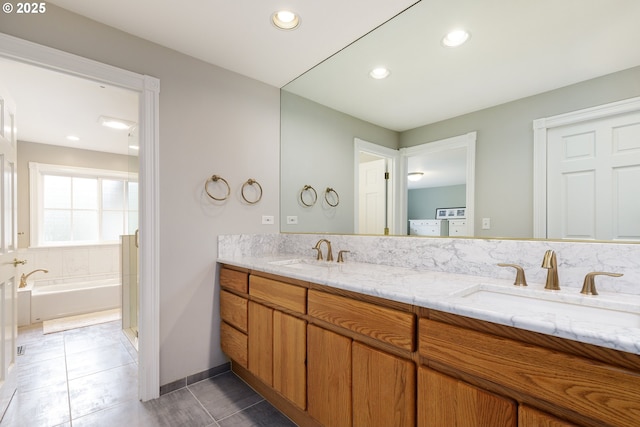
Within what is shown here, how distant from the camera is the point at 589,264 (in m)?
1.15

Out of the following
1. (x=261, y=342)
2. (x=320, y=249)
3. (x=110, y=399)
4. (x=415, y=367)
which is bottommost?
(x=110, y=399)

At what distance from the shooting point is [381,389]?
112 cm

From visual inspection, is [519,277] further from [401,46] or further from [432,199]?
[401,46]

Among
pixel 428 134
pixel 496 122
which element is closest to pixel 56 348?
pixel 428 134

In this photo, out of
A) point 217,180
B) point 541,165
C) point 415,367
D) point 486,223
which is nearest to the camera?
point 415,367

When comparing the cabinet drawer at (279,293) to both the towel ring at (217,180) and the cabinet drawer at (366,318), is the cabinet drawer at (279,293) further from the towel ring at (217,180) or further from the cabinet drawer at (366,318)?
the towel ring at (217,180)

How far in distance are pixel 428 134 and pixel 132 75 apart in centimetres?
185

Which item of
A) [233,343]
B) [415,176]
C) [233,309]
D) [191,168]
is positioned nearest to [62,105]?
[191,168]

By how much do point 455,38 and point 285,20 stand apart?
97cm

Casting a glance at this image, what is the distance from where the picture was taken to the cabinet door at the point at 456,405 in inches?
32.7

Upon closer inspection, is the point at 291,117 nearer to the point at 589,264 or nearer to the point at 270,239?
the point at 270,239

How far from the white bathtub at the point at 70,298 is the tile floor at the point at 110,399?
101cm

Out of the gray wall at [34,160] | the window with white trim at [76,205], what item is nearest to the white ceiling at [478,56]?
the window with white trim at [76,205]

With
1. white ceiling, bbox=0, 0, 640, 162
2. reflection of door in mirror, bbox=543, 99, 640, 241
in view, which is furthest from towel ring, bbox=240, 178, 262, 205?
reflection of door in mirror, bbox=543, 99, 640, 241
